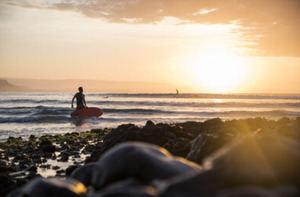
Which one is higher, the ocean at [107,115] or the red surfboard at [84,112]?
the red surfboard at [84,112]

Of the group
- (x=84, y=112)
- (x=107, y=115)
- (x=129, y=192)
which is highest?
(x=129, y=192)

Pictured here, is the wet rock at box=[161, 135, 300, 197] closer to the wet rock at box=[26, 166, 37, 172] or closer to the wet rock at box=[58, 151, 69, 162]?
the wet rock at box=[26, 166, 37, 172]

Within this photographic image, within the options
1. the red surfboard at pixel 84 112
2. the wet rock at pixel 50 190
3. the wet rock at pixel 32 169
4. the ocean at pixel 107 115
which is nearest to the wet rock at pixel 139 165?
the wet rock at pixel 50 190

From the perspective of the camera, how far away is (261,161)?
3.08m

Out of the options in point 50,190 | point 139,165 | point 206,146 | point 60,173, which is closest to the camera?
point 139,165

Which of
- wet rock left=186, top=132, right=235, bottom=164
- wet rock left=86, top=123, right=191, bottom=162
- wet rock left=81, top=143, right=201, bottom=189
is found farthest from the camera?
wet rock left=86, top=123, right=191, bottom=162

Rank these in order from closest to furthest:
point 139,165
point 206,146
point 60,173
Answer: point 139,165, point 206,146, point 60,173

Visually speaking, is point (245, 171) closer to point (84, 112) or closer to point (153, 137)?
point (153, 137)

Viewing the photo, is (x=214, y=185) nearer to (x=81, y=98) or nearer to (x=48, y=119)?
(x=81, y=98)

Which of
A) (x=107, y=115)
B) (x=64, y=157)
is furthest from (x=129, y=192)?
(x=107, y=115)

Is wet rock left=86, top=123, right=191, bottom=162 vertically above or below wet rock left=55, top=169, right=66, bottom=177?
above

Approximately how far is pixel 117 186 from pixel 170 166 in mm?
618

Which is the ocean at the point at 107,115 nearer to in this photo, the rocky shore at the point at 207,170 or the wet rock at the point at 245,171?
the rocky shore at the point at 207,170

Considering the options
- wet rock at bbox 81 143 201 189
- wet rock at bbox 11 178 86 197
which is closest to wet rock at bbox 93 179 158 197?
wet rock at bbox 81 143 201 189
